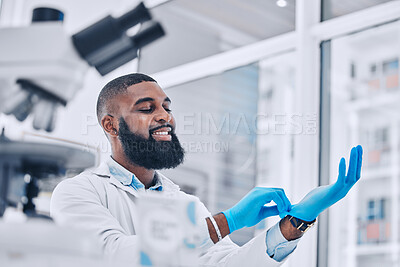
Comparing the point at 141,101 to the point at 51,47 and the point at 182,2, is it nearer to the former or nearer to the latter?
the point at 51,47

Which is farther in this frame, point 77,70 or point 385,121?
point 385,121

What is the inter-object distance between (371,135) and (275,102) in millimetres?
991

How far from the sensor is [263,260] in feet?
4.98

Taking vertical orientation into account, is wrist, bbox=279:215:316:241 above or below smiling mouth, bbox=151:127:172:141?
below

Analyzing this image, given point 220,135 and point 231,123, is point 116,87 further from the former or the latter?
point 231,123

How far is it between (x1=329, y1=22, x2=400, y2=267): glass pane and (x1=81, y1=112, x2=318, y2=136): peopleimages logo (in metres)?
1.12

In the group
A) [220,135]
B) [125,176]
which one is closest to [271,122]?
[220,135]

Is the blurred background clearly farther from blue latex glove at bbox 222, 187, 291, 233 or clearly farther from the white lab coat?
blue latex glove at bbox 222, 187, 291, 233

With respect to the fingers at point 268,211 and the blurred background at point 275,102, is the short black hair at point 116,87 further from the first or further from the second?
the fingers at point 268,211

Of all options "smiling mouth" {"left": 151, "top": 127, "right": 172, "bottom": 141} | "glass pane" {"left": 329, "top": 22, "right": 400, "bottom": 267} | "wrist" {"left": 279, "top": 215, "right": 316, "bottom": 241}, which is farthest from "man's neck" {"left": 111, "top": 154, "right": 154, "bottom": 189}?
"glass pane" {"left": 329, "top": 22, "right": 400, "bottom": 267}

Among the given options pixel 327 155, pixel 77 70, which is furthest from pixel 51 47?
pixel 327 155

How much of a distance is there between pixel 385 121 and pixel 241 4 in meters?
2.37

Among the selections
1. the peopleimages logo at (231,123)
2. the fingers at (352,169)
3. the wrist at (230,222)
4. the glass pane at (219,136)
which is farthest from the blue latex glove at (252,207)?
the glass pane at (219,136)

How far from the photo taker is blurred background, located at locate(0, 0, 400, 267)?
2180 mm
